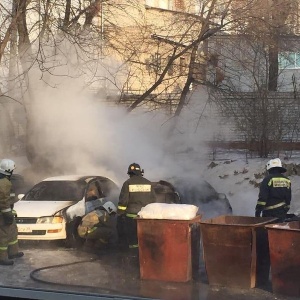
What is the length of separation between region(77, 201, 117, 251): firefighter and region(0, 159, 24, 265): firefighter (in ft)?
4.22

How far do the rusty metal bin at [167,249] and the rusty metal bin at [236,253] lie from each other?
0.27m

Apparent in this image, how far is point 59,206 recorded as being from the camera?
961 centimetres

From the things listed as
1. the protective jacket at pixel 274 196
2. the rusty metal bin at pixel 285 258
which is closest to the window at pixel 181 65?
the protective jacket at pixel 274 196

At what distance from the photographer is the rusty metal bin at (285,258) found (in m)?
6.14

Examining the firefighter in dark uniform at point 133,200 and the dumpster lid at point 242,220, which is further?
the firefighter in dark uniform at point 133,200

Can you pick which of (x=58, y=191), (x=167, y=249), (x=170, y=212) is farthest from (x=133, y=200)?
(x=58, y=191)

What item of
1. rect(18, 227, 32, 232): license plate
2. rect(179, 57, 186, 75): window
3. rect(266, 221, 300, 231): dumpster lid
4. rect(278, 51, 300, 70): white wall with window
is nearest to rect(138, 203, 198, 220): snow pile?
rect(266, 221, 300, 231): dumpster lid

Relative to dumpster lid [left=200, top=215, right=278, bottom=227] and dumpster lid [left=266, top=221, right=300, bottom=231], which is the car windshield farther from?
dumpster lid [left=266, top=221, right=300, bottom=231]

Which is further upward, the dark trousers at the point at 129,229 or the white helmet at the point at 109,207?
the white helmet at the point at 109,207

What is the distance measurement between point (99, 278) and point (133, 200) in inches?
59.1

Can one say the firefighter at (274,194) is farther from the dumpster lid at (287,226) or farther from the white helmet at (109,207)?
the white helmet at (109,207)

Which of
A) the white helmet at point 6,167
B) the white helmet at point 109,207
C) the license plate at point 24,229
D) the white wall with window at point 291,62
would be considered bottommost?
the license plate at point 24,229

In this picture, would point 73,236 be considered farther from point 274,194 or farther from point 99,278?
point 274,194

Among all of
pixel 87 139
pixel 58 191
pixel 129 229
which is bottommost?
pixel 129 229
